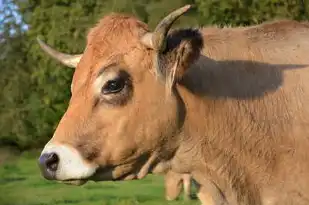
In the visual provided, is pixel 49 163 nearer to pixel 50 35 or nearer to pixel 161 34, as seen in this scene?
pixel 161 34

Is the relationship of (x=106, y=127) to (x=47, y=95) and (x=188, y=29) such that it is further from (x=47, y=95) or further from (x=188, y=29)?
(x=47, y=95)

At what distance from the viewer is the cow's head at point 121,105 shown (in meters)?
5.92

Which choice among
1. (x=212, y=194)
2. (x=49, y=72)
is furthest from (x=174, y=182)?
(x=49, y=72)

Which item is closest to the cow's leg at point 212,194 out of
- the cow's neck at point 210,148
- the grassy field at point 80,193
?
the cow's neck at point 210,148

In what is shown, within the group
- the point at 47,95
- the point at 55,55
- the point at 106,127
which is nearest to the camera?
the point at 106,127

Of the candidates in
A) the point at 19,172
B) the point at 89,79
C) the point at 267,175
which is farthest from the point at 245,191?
the point at 19,172

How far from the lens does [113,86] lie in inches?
236

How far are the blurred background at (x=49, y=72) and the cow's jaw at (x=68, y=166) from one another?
340 cm

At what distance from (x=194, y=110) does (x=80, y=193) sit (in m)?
12.4

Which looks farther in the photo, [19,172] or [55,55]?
[19,172]

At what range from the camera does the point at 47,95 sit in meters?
34.9

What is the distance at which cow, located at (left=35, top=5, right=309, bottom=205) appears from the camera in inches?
235

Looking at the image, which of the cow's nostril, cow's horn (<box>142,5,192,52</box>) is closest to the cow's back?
cow's horn (<box>142,5,192,52</box>)

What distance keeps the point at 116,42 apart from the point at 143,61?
0.27 meters
